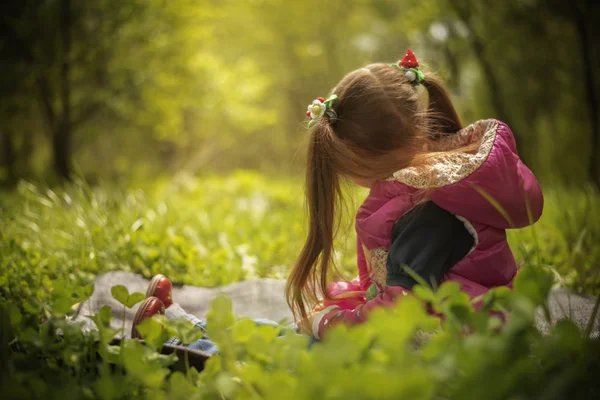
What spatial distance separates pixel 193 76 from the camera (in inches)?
249

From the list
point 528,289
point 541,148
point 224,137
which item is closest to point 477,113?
point 541,148

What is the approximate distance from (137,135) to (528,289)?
7.72 meters

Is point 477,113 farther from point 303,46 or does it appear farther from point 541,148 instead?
point 303,46

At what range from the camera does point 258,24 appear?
10594 millimetres

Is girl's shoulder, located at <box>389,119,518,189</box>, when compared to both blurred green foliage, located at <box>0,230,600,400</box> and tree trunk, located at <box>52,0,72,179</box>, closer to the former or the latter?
blurred green foliage, located at <box>0,230,600,400</box>

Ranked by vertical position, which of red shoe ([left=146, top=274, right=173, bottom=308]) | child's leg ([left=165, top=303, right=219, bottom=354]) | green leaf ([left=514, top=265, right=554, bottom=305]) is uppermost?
green leaf ([left=514, top=265, right=554, bottom=305])

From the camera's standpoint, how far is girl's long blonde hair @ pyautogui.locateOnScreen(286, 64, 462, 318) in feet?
5.16

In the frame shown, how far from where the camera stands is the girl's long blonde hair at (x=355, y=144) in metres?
1.57

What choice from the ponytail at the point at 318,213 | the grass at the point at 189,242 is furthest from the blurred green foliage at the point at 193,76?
the ponytail at the point at 318,213

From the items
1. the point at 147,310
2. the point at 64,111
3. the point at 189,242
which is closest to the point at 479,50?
the point at 189,242

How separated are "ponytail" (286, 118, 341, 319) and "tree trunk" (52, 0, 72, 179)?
3807 millimetres

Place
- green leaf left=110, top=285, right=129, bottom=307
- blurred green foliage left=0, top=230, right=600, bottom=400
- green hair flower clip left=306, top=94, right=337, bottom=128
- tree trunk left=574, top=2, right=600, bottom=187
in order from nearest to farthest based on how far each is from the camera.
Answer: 1. blurred green foliage left=0, top=230, right=600, bottom=400
2. green leaf left=110, top=285, right=129, bottom=307
3. green hair flower clip left=306, top=94, right=337, bottom=128
4. tree trunk left=574, top=2, right=600, bottom=187

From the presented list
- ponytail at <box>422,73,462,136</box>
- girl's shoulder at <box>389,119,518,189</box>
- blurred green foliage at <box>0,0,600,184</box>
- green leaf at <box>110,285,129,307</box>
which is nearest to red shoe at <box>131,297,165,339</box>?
green leaf at <box>110,285,129,307</box>

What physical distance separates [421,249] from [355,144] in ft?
1.18
